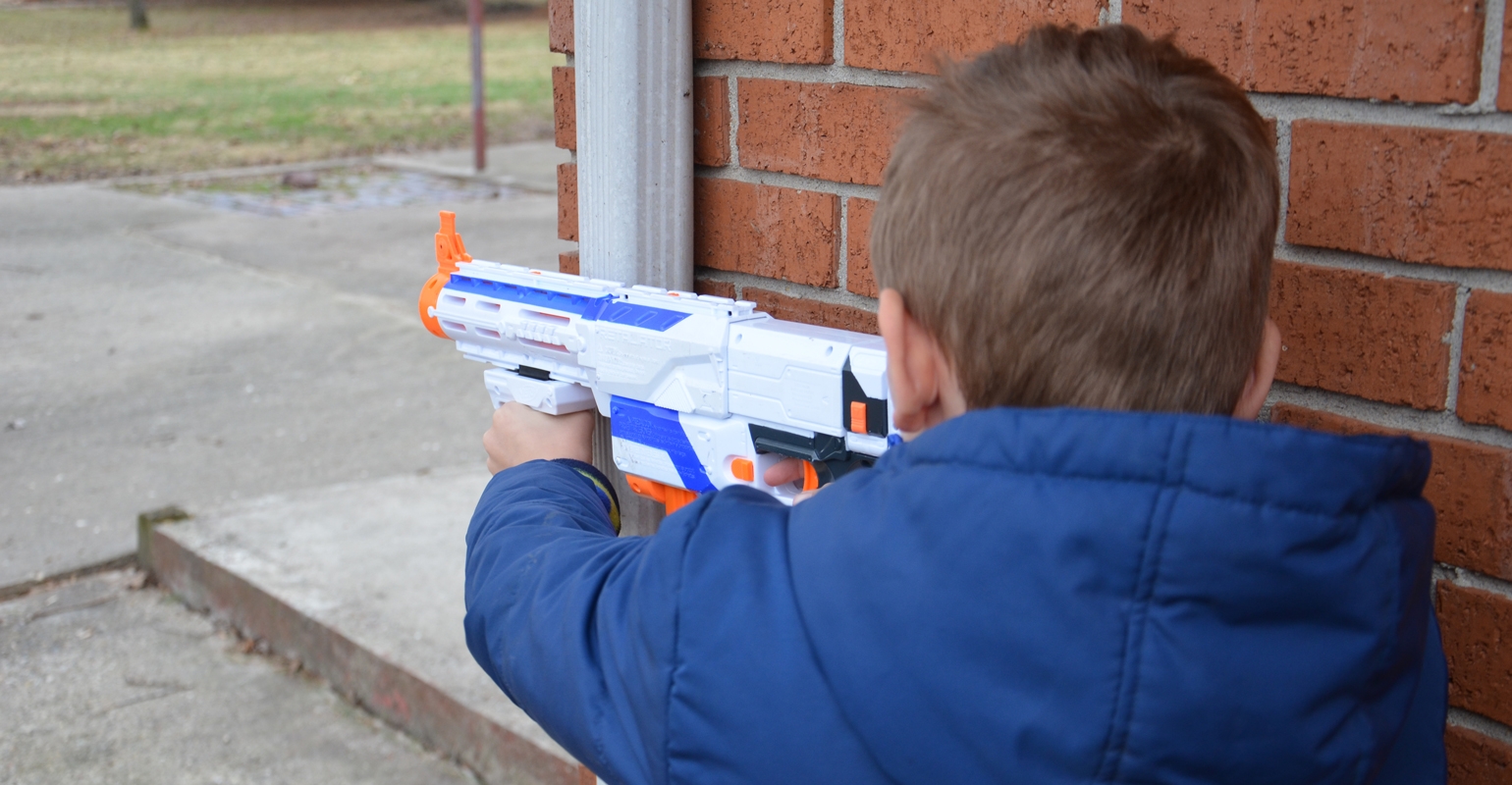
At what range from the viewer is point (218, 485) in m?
3.98

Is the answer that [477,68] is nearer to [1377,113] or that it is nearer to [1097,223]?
[1377,113]

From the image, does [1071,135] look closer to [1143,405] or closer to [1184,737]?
[1143,405]

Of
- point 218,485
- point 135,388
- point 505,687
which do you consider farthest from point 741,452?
point 135,388

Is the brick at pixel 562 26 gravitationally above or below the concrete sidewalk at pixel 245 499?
above

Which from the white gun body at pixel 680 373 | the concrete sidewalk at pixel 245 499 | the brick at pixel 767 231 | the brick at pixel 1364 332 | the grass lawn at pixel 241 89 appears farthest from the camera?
the grass lawn at pixel 241 89

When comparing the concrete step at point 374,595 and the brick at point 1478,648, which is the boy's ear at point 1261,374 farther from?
the concrete step at point 374,595

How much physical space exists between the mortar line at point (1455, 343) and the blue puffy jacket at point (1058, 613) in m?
0.24

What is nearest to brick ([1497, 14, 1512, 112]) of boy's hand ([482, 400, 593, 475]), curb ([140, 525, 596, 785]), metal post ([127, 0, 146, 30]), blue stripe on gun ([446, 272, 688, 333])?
blue stripe on gun ([446, 272, 688, 333])

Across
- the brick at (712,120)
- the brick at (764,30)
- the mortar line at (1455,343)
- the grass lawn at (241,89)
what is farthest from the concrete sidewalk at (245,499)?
the grass lawn at (241,89)

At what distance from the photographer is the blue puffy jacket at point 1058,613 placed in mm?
712

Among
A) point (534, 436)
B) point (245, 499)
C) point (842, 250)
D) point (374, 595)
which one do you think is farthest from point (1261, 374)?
point (245, 499)

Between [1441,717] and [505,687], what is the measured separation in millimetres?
717

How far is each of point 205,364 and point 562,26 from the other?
416 centimetres

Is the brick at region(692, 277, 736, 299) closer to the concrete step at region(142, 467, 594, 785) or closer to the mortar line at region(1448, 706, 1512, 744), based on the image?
the mortar line at region(1448, 706, 1512, 744)
